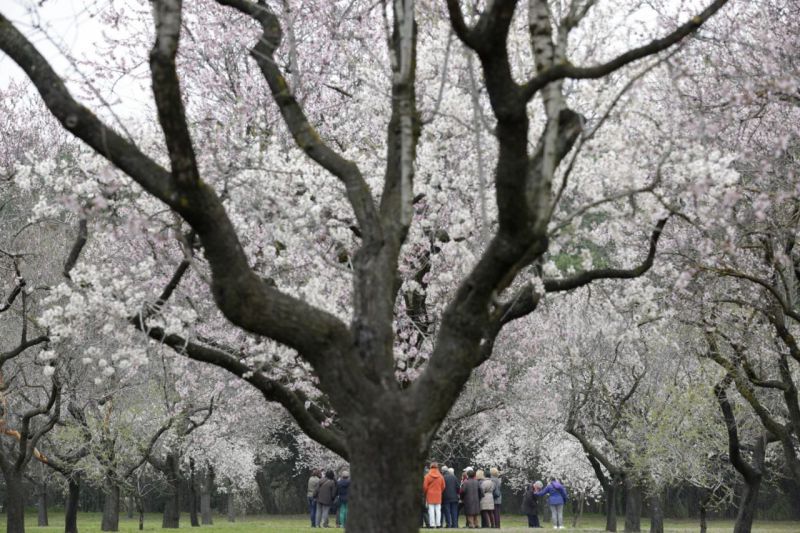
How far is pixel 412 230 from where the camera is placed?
15.1 metres

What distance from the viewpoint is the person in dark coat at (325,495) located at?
26.7 metres

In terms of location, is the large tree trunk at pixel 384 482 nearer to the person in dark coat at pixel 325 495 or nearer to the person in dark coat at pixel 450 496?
the person in dark coat at pixel 450 496

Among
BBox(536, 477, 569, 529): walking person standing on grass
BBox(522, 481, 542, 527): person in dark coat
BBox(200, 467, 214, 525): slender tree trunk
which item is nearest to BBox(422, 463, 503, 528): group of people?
BBox(536, 477, 569, 529): walking person standing on grass

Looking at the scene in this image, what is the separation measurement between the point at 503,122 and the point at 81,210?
3.29 metres

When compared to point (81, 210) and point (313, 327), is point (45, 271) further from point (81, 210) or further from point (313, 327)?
point (313, 327)

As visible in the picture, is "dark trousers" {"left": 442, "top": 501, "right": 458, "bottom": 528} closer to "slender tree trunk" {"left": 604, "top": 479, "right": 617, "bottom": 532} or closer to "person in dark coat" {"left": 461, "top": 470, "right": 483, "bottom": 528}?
"person in dark coat" {"left": 461, "top": 470, "right": 483, "bottom": 528}

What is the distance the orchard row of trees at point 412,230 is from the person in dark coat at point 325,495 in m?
3.74

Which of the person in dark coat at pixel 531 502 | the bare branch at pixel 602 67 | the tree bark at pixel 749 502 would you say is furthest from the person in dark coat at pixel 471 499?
the bare branch at pixel 602 67

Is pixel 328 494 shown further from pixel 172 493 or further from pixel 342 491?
pixel 172 493

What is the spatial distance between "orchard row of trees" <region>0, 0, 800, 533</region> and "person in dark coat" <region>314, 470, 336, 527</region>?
12.3ft

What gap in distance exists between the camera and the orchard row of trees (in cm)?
659

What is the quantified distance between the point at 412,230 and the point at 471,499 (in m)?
11.0

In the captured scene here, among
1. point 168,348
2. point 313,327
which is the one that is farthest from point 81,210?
point 168,348

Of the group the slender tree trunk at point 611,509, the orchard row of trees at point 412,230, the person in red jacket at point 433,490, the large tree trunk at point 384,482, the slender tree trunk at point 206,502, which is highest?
the orchard row of trees at point 412,230
